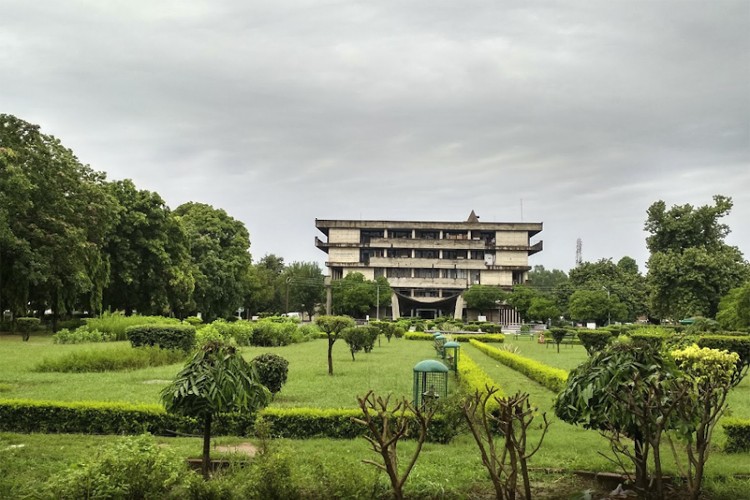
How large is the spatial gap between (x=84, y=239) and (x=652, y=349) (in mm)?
27316

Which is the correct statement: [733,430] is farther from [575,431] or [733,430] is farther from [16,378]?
[16,378]

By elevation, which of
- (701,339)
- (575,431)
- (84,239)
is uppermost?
(84,239)

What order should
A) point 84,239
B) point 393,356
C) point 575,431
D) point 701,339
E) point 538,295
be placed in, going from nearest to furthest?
point 575,431 < point 701,339 < point 393,356 < point 84,239 < point 538,295

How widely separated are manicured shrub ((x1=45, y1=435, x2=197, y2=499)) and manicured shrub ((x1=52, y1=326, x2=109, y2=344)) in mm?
21273

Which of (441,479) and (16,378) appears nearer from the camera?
(441,479)

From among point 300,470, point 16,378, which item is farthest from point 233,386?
point 16,378

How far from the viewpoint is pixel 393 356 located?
79.8 feet

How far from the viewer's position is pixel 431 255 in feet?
249

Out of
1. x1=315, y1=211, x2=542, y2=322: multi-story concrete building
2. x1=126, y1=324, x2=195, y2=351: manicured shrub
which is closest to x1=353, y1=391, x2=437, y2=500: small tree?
x1=126, y1=324, x2=195, y2=351: manicured shrub

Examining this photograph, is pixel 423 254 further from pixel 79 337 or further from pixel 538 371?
pixel 538 371

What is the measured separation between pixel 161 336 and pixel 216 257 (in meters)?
25.0

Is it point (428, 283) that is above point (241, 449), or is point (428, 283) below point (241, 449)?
above

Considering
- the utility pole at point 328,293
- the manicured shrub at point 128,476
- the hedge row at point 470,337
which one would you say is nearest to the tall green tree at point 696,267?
the hedge row at point 470,337

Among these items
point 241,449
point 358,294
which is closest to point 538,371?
point 241,449
